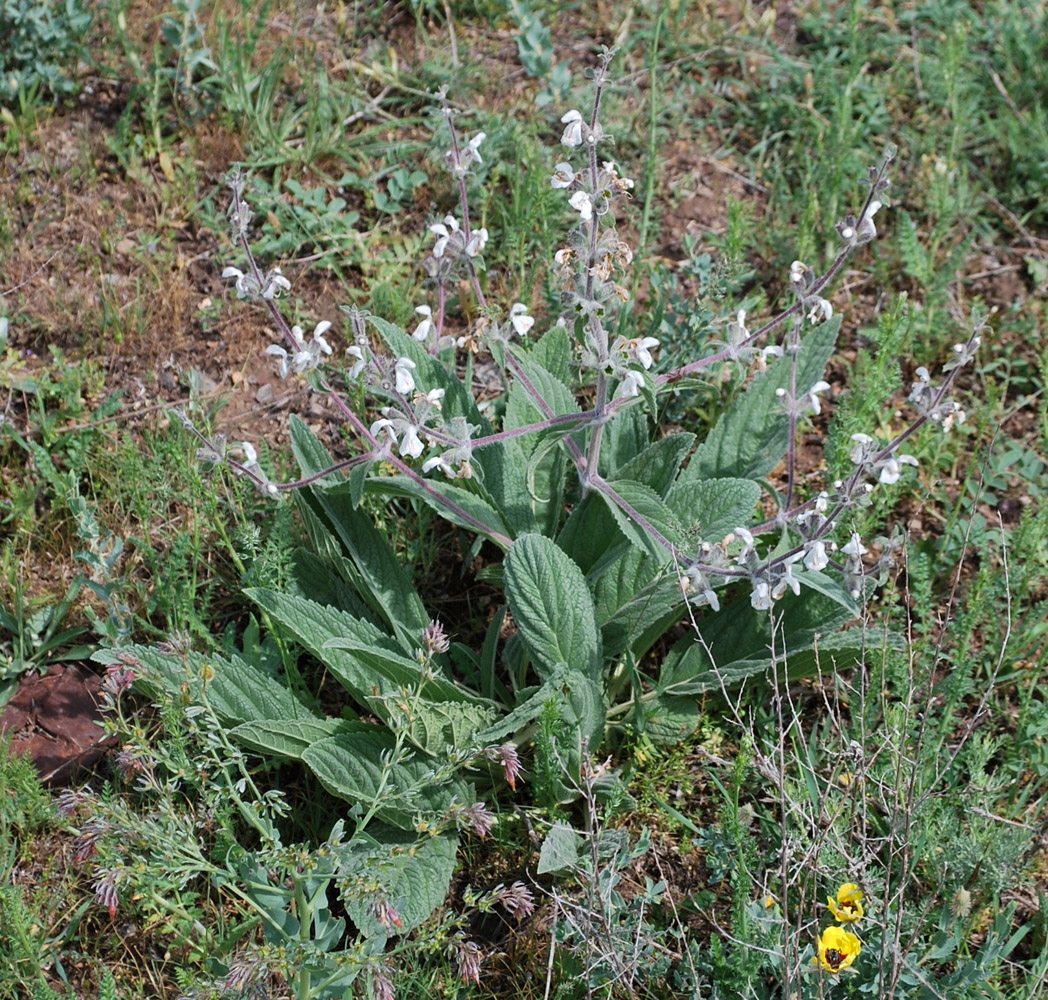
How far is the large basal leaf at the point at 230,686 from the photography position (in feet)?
8.07

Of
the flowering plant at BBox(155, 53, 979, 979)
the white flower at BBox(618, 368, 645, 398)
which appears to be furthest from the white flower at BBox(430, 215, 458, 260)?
the white flower at BBox(618, 368, 645, 398)

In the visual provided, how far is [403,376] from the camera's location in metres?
2.41

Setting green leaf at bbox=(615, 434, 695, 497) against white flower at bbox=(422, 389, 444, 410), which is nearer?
white flower at bbox=(422, 389, 444, 410)

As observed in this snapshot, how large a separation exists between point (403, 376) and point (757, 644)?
1.12 meters

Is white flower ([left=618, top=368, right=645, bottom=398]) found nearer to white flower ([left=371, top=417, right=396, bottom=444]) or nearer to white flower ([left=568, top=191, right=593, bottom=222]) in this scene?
white flower ([left=568, top=191, right=593, bottom=222])

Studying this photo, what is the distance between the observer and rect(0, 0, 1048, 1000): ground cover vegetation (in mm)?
2359

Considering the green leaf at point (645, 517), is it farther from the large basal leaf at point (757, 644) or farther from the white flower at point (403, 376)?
the white flower at point (403, 376)

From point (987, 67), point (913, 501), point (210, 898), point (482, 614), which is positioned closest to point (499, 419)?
point (482, 614)

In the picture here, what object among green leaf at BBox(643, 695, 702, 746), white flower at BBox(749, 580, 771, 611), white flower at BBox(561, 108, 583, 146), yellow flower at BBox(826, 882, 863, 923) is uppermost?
white flower at BBox(561, 108, 583, 146)

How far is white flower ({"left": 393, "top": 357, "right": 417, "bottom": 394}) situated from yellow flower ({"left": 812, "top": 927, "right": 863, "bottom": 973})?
1394 millimetres

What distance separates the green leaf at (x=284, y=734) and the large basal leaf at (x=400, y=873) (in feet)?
0.83

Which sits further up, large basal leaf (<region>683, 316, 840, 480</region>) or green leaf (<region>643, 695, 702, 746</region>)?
large basal leaf (<region>683, 316, 840, 480</region>)

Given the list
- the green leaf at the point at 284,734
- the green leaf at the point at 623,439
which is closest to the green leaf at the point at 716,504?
the green leaf at the point at 623,439

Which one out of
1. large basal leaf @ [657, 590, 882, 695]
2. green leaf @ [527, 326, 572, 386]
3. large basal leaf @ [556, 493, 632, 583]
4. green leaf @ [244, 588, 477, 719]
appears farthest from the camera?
green leaf @ [527, 326, 572, 386]
